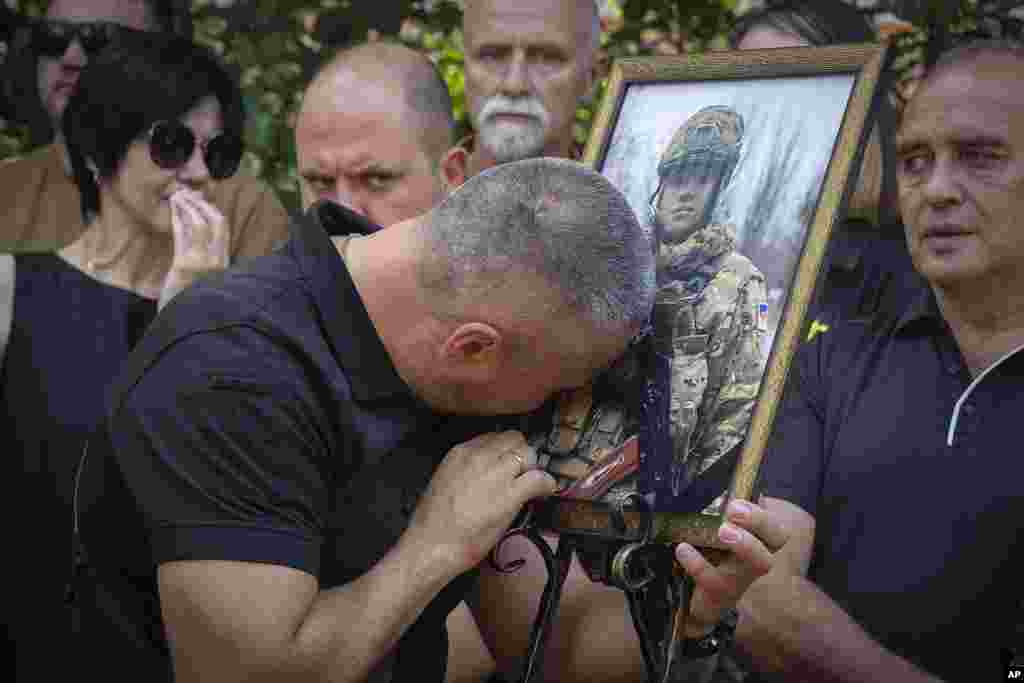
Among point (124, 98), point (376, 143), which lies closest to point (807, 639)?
point (376, 143)

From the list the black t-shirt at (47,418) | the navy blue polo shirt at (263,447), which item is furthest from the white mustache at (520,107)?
the navy blue polo shirt at (263,447)

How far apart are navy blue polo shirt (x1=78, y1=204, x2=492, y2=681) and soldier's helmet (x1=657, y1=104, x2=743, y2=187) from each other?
0.65m

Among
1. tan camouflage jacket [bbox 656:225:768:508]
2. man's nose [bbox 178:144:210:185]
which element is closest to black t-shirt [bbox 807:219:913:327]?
tan camouflage jacket [bbox 656:225:768:508]

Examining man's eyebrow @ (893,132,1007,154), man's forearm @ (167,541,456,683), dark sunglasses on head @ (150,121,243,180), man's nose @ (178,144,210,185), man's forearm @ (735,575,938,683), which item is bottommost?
man's forearm @ (735,575,938,683)

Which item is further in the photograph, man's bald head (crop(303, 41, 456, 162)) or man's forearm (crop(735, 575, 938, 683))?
man's bald head (crop(303, 41, 456, 162))

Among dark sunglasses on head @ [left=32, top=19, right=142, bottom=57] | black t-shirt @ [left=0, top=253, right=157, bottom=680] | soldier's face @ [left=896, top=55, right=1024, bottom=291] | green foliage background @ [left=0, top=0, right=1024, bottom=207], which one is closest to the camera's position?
soldier's face @ [left=896, top=55, right=1024, bottom=291]

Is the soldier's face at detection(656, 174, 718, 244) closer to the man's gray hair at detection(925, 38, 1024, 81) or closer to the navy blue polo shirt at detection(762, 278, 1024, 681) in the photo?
the navy blue polo shirt at detection(762, 278, 1024, 681)

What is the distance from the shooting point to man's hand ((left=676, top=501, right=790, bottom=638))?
225cm

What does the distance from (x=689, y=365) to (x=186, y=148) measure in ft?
6.15

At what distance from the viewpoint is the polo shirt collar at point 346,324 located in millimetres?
2354

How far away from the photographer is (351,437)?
2.34m

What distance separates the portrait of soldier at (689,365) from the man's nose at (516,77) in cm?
119

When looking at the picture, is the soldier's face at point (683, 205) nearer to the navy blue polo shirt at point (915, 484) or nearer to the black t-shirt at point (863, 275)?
the navy blue polo shirt at point (915, 484)

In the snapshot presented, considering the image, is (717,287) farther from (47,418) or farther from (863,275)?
(47,418)
